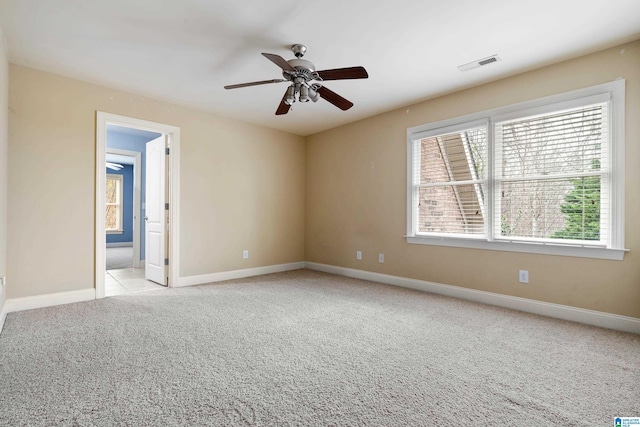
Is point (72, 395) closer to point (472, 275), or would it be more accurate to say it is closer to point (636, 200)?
point (472, 275)

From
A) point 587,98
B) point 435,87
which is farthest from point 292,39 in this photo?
point 587,98

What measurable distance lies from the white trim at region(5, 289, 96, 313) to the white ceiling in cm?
240

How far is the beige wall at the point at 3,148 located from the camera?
2.81 metres

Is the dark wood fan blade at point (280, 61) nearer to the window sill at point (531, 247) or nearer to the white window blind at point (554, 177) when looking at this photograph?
Result: the white window blind at point (554, 177)

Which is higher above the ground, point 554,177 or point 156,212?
point 554,177

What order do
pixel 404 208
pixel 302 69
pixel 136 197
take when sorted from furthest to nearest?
1. pixel 136 197
2. pixel 404 208
3. pixel 302 69

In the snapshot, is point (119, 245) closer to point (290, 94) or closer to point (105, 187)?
point (105, 187)

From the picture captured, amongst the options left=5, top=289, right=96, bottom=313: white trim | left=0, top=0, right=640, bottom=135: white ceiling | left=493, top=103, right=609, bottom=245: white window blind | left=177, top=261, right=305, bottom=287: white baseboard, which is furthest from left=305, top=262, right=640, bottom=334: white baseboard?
left=5, top=289, right=96, bottom=313: white trim

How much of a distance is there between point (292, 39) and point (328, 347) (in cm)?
255

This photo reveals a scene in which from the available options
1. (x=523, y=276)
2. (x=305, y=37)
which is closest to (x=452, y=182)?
(x=523, y=276)

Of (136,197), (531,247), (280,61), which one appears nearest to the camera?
(280,61)

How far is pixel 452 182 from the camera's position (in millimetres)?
4012

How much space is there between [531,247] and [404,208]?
1.59 metres

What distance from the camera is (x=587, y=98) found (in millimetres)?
3002
